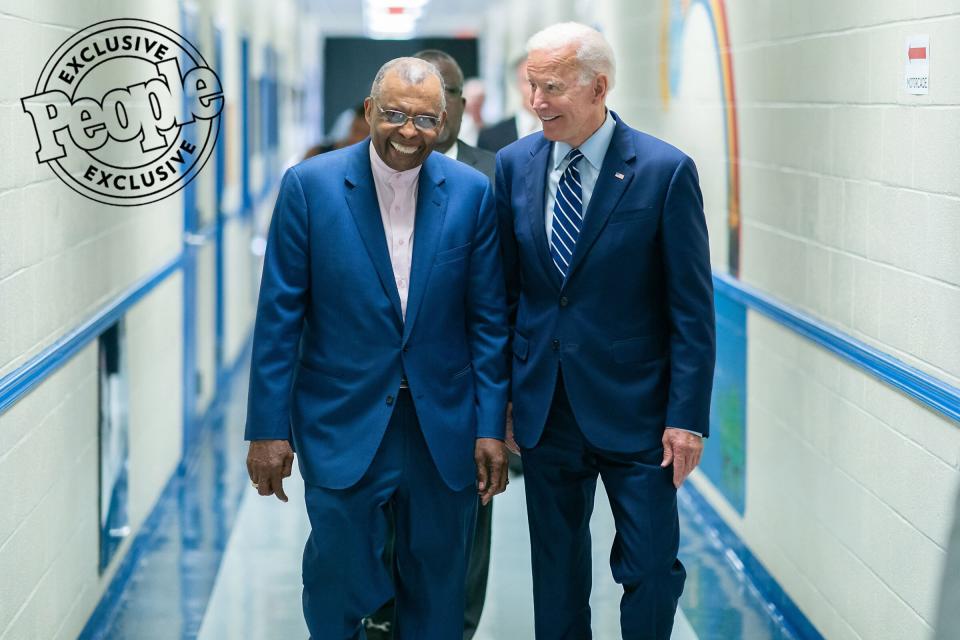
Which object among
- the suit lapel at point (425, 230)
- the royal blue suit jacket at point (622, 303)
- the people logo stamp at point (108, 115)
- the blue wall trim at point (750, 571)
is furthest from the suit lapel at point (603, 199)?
the blue wall trim at point (750, 571)

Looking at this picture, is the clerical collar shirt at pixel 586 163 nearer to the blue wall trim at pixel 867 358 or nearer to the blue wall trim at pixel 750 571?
the blue wall trim at pixel 867 358

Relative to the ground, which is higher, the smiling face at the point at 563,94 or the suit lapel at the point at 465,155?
the smiling face at the point at 563,94

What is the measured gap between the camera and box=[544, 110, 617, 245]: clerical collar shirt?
9.19 feet

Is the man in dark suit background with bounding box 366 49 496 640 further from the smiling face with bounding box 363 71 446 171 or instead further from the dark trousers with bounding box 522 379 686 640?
the smiling face with bounding box 363 71 446 171

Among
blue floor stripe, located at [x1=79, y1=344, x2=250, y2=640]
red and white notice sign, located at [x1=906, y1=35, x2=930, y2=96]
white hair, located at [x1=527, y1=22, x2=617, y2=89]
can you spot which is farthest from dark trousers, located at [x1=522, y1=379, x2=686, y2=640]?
blue floor stripe, located at [x1=79, y1=344, x2=250, y2=640]

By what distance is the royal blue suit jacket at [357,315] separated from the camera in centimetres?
268

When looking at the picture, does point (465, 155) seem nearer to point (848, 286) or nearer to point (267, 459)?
point (848, 286)

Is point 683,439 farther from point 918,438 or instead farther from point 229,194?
point 229,194

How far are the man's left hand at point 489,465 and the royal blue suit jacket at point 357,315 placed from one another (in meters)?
0.04

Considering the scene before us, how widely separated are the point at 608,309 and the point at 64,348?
4.72ft

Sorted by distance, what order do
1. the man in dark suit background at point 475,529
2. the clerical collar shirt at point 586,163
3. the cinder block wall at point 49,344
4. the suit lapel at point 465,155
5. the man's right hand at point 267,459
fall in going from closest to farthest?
the man's right hand at point 267,459 < the clerical collar shirt at point 586,163 < the cinder block wall at point 49,344 < the man in dark suit background at point 475,529 < the suit lapel at point 465,155

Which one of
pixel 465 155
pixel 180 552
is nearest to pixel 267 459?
pixel 465 155

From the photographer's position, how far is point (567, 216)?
110 inches

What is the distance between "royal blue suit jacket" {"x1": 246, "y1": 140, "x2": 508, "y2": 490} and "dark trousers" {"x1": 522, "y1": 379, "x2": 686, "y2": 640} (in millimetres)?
235
